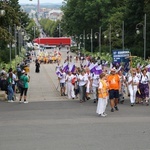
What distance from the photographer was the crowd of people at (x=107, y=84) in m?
22.1

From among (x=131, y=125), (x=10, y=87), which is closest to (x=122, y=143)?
(x=131, y=125)

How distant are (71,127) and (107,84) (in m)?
4.42

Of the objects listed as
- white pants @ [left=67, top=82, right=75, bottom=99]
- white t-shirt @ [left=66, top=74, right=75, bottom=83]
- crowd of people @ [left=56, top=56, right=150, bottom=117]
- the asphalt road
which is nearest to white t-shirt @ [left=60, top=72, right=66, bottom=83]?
crowd of people @ [left=56, top=56, right=150, bottom=117]

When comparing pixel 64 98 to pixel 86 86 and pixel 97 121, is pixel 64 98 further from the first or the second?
pixel 97 121

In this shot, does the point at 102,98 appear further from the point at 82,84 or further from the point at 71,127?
the point at 82,84

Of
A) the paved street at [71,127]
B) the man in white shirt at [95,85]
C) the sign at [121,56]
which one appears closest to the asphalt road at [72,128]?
the paved street at [71,127]

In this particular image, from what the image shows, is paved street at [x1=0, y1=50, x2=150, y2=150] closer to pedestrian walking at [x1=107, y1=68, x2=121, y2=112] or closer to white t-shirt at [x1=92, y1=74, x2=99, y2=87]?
pedestrian walking at [x1=107, y1=68, x2=121, y2=112]

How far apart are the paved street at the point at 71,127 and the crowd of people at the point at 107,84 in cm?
52

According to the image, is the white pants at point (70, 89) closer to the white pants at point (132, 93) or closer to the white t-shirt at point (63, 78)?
the white t-shirt at point (63, 78)

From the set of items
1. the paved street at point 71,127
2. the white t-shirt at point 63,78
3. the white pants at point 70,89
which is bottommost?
the paved street at point 71,127

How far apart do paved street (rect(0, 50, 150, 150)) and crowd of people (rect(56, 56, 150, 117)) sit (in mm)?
516

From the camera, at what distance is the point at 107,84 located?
71.1 feet

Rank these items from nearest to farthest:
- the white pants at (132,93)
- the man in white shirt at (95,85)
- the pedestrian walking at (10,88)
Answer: the white pants at (132,93) → the man in white shirt at (95,85) → the pedestrian walking at (10,88)

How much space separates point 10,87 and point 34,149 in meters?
14.2
